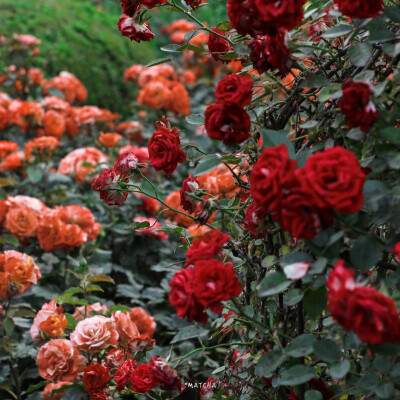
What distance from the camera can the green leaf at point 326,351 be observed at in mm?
862

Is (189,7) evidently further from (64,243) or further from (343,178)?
(64,243)

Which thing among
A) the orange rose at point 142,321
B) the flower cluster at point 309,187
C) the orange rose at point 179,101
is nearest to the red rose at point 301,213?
the flower cluster at point 309,187

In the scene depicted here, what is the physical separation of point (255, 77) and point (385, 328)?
69 centimetres

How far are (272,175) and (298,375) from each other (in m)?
0.32

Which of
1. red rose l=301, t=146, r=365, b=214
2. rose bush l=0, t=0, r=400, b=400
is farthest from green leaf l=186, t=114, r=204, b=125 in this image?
red rose l=301, t=146, r=365, b=214

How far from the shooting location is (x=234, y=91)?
0.96 m

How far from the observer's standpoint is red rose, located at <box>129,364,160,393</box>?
1157mm

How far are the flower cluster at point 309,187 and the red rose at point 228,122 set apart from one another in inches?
5.4


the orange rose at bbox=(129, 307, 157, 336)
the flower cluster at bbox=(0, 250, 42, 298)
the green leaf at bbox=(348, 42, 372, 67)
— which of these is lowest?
the orange rose at bbox=(129, 307, 157, 336)

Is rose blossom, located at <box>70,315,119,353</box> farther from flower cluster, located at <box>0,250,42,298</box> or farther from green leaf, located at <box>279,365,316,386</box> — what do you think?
green leaf, located at <box>279,365,316,386</box>

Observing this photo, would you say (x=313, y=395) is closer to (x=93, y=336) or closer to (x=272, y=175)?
(x=272, y=175)

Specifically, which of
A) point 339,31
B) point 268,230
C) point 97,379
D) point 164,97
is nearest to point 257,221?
point 268,230

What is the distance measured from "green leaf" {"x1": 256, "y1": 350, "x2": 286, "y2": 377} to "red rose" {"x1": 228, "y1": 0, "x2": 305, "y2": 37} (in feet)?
1.70

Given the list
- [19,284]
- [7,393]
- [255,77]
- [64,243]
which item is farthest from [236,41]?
[7,393]
